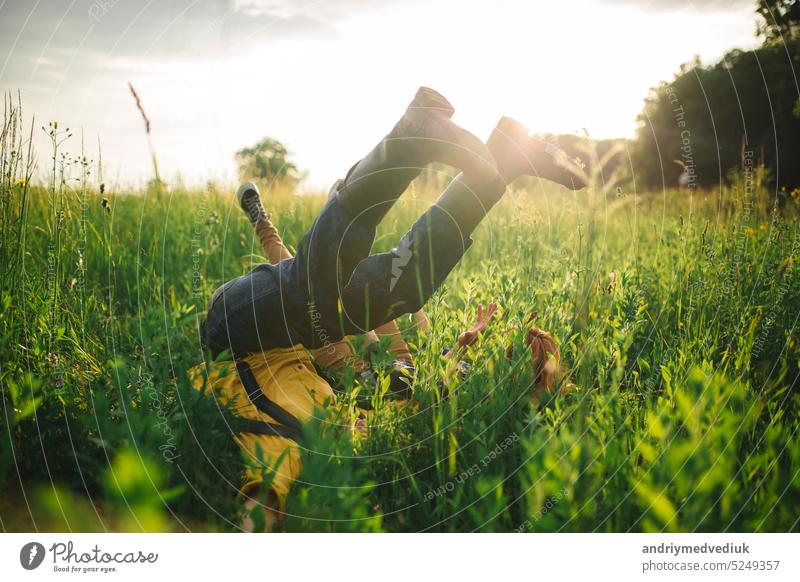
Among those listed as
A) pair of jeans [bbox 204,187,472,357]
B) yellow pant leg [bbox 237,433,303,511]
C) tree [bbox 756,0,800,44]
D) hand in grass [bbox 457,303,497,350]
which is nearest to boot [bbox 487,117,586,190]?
pair of jeans [bbox 204,187,472,357]

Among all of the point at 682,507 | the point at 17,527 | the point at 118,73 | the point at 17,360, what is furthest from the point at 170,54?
the point at 682,507

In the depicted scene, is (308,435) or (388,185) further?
(388,185)

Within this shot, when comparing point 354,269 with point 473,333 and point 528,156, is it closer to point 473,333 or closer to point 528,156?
point 473,333

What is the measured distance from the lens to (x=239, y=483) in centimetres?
138

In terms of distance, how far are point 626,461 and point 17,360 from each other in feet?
6.09

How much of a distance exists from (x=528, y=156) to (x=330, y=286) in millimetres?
870

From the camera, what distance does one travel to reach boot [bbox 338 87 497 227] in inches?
61.2

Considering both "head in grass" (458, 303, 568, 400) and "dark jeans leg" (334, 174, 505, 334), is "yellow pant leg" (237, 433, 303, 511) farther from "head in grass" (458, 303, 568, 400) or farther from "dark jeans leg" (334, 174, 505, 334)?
"head in grass" (458, 303, 568, 400)

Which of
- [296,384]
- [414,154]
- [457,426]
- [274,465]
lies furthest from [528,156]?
[274,465]

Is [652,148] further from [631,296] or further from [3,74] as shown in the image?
[3,74]

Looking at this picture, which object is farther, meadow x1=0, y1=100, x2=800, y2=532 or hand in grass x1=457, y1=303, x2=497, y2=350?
hand in grass x1=457, y1=303, x2=497, y2=350

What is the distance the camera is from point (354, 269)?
1861 millimetres

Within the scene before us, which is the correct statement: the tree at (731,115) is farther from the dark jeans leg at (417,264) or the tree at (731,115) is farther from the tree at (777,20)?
the dark jeans leg at (417,264)

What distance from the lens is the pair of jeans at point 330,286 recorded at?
1.77 m
